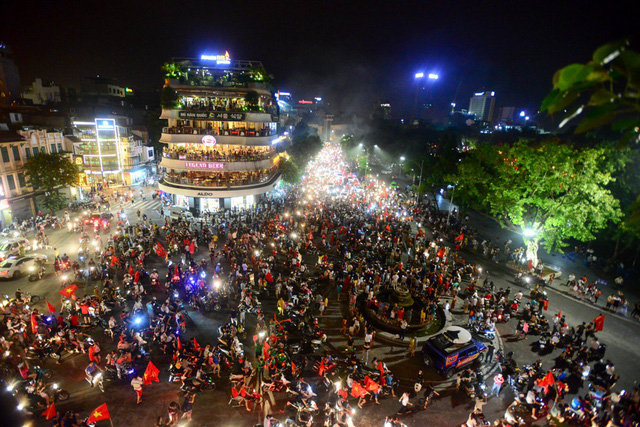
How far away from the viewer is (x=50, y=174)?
33000 mm

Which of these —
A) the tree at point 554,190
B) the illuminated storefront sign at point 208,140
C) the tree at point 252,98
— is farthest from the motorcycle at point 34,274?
the tree at point 554,190

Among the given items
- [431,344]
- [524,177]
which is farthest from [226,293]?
[524,177]

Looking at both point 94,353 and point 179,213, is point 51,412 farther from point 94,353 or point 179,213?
point 179,213

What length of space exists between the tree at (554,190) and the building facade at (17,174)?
43.4 meters

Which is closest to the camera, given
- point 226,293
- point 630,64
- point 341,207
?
point 630,64

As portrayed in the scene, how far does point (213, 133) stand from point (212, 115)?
2.14 meters

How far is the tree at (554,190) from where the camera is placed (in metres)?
22.0

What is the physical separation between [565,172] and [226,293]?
24177 mm

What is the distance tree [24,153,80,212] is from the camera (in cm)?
3228

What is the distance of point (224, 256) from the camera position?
2578 centimetres

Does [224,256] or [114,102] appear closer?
[224,256]

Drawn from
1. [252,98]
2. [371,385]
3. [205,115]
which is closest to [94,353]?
[371,385]

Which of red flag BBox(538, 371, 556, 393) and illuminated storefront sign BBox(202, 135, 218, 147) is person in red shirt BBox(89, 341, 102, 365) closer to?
red flag BBox(538, 371, 556, 393)

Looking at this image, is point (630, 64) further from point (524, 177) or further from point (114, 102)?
point (114, 102)
